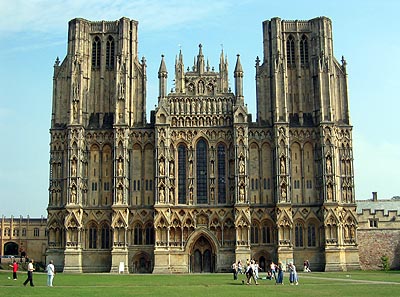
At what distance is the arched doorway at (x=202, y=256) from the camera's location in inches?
3017

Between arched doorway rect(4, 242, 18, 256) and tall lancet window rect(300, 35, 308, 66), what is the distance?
83623 mm

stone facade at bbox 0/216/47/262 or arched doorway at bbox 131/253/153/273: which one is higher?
stone facade at bbox 0/216/47/262

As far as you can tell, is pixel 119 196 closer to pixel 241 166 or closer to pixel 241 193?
pixel 241 193

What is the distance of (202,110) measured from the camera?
7881 centimetres

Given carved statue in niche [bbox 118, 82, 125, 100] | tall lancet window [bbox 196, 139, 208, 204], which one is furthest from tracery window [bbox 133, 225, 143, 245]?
carved statue in niche [bbox 118, 82, 125, 100]

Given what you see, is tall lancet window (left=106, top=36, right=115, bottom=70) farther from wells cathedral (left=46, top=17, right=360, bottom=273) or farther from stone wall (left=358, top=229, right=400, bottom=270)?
stone wall (left=358, top=229, right=400, bottom=270)

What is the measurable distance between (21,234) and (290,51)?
80.7 meters

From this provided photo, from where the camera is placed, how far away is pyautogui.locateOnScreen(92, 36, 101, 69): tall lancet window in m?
82.2

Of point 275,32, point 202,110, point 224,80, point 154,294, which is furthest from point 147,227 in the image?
point 154,294

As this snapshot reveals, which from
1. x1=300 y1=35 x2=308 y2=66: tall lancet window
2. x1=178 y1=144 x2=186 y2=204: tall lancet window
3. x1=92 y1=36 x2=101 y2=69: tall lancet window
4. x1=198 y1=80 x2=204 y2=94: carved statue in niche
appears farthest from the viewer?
x1=92 y1=36 x2=101 y2=69: tall lancet window

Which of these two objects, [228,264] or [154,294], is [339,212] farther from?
[154,294]

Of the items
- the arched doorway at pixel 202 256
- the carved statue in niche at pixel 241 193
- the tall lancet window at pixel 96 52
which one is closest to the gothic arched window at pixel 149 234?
the arched doorway at pixel 202 256

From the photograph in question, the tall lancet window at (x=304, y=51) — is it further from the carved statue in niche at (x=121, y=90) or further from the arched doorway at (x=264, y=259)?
the arched doorway at (x=264, y=259)

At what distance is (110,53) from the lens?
270ft
